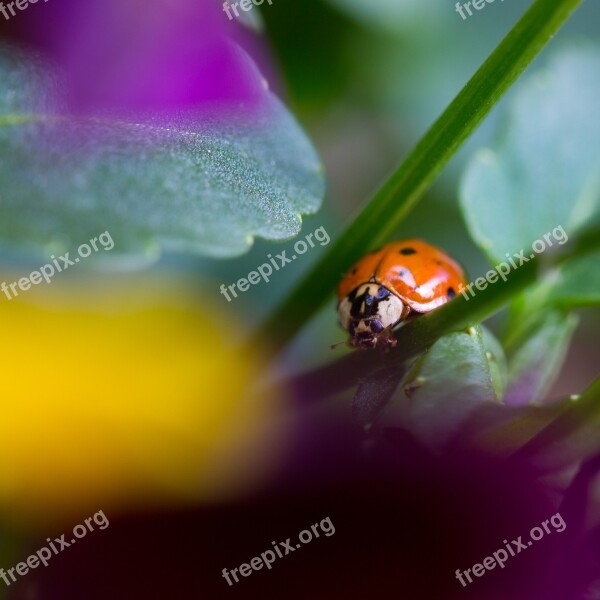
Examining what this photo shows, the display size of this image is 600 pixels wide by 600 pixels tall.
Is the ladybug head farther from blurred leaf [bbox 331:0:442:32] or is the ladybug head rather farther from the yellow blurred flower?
blurred leaf [bbox 331:0:442:32]

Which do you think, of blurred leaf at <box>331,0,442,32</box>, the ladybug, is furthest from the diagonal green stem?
blurred leaf at <box>331,0,442,32</box>

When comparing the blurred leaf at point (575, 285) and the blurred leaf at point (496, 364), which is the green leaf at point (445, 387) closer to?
the blurred leaf at point (496, 364)

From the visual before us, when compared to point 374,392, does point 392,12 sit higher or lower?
higher

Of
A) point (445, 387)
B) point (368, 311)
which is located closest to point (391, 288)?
point (368, 311)

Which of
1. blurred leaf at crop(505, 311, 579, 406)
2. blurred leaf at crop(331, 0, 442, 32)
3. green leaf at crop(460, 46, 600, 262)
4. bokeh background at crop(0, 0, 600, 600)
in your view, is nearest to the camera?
bokeh background at crop(0, 0, 600, 600)

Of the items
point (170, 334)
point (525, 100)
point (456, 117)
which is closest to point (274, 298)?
point (170, 334)

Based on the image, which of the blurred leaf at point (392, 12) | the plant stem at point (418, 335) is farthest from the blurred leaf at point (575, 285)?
the blurred leaf at point (392, 12)

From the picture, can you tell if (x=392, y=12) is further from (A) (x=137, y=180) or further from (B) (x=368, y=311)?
(A) (x=137, y=180)
